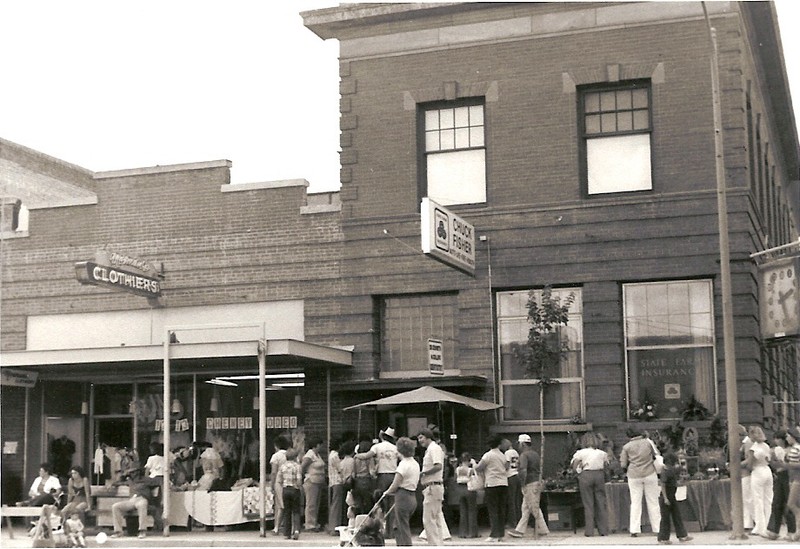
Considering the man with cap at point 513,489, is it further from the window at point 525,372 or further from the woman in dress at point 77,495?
the woman in dress at point 77,495

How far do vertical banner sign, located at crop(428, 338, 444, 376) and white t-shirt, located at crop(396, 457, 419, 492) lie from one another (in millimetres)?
5552

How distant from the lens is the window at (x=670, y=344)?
21.2 metres

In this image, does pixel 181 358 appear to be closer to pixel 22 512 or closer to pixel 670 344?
pixel 22 512

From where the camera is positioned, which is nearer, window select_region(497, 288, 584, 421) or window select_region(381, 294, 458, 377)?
window select_region(497, 288, 584, 421)

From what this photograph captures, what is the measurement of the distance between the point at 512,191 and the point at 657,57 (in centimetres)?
378

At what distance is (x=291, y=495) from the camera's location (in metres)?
19.4

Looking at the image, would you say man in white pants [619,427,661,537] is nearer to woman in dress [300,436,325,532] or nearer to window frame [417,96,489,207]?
woman in dress [300,436,325,532]

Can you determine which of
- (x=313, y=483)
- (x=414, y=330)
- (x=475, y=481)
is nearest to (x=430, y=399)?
(x=475, y=481)

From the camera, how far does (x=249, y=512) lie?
21000mm

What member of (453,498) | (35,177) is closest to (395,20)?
(453,498)

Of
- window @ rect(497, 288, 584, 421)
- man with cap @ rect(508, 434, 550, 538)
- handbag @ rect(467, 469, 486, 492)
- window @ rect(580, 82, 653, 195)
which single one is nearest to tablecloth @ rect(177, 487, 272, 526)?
handbag @ rect(467, 469, 486, 492)

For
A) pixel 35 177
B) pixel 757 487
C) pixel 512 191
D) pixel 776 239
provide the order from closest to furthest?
pixel 757 487 → pixel 512 191 → pixel 776 239 → pixel 35 177

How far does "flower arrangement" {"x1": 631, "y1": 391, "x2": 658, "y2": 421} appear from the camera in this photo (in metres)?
21.3

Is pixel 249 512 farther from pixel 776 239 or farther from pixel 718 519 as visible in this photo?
pixel 776 239
